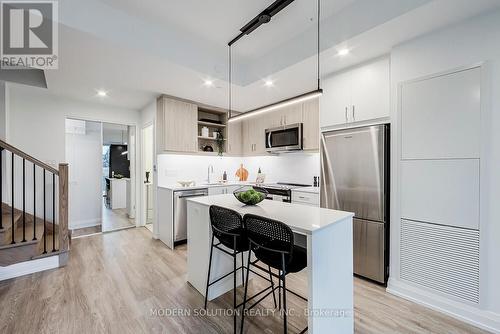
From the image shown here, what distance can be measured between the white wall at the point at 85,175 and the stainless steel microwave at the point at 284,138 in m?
3.59

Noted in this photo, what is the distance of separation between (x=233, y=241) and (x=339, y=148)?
1787mm

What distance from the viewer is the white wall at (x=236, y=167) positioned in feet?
13.4

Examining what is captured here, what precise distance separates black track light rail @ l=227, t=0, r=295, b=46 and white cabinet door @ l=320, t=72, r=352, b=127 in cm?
118

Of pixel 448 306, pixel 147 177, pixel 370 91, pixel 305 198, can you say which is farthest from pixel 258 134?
pixel 448 306

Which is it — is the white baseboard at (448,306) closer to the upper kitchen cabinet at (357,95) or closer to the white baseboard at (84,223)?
the upper kitchen cabinet at (357,95)

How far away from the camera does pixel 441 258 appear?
2.04 m

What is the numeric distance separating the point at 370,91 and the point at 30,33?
3.68 m

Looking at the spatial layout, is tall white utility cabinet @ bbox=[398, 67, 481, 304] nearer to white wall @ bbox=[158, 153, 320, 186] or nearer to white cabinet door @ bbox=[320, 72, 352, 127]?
white cabinet door @ bbox=[320, 72, 352, 127]

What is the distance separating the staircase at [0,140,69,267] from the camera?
254cm

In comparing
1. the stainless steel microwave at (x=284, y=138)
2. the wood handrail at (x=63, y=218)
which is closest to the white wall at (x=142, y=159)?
the wood handrail at (x=63, y=218)

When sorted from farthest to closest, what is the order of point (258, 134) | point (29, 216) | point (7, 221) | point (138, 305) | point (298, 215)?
point (258, 134) → point (29, 216) → point (7, 221) → point (138, 305) → point (298, 215)

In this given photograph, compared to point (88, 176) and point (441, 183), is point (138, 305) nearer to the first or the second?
point (441, 183)

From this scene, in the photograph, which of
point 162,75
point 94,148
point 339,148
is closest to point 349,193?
point 339,148

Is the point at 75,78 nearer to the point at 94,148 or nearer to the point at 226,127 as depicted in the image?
the point at 94,148
